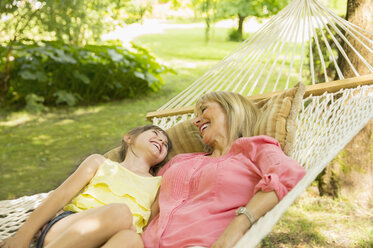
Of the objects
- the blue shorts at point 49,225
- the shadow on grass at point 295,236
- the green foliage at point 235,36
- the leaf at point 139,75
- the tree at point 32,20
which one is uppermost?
the tree at point 32,20

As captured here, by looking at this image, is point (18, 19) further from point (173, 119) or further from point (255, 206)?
point (255, 206)

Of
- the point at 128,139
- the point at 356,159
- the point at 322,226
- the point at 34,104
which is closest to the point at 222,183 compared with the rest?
the point at 128,139

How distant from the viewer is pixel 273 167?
1435 mm

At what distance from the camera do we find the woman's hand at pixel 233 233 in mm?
1308

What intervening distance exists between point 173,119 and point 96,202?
91 cm

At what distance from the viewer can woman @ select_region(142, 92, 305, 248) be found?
53.9 inches

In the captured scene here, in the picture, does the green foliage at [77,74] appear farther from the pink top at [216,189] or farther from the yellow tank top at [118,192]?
the pink top at [216,189]

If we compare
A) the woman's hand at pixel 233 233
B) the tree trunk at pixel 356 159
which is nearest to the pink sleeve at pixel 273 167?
the woman's hand at pixel 233 233

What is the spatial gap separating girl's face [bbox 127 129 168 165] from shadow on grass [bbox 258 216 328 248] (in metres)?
0.90

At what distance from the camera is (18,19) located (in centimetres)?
530

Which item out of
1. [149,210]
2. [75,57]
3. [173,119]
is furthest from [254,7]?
[149,210]

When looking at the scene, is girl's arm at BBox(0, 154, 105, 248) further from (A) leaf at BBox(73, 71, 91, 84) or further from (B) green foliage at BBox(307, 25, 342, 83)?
(A) leaf at BBox(73, 71, 91, 84)

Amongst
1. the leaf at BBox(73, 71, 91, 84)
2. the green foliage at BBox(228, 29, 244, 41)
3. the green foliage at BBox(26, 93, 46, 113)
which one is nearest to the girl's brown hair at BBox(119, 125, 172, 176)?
the green foliage at BBox(26, 93, 46, 113)

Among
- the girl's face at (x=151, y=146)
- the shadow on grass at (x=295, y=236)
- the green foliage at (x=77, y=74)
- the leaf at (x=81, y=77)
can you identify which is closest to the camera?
the girl's face at (x=151, y=146)
